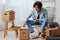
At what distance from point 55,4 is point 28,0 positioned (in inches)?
38.4

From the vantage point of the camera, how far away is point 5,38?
4398 millimetres

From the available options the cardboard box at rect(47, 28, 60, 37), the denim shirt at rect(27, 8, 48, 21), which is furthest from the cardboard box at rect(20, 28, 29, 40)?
the cardboard box at rect(47, 28, 60, 37)

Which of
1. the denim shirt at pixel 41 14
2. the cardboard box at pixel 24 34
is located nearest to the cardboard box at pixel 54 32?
the cardboard box at pixel 24 34

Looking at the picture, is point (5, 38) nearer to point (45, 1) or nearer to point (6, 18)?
point (6, 18)

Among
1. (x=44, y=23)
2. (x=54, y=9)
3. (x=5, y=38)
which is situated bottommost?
(x=5, y=38)

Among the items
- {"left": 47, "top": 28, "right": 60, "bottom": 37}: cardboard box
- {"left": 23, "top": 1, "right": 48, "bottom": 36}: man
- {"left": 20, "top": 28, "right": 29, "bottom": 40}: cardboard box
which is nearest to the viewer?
{"left": 47, "top": 28, "right": 60, "bottom": 37}: cardboard box

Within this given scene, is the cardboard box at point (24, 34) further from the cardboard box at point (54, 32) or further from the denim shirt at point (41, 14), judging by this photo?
the cardboard box at point (54, 32)

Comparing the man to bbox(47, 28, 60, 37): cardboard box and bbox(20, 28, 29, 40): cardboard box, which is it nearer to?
bbox(20, 28, 29, 40): cardboard box

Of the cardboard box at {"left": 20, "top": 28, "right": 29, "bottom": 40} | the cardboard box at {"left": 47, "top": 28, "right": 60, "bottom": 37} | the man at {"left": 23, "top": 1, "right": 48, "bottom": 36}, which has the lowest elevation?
the cardboard box at {"left": 20, "top": 28, "right": 29, "bottom": 40}

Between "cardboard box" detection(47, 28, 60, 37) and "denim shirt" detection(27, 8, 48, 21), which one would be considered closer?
"cardboard box" detection(47, 28, 60, 37)

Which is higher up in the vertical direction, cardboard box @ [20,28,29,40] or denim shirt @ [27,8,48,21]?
denim shirt @ [27,8,48,21]

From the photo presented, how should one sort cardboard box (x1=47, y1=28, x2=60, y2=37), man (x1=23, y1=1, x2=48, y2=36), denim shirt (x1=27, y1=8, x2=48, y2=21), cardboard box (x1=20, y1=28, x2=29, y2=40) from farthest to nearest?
denim shirt (x1=27, y1=8, x2=48, y2=21) → man (x1=23, y1=1, x2=48, y2=36) → cardboard box (x1=20, y1=28, x2=29, y2=40) → cardboard box (x1=47, y1=28, x2=60, y2=37)

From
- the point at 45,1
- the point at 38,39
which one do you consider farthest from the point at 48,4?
the point at 38,39

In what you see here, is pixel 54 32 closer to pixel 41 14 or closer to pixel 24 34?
pixel 24 34
